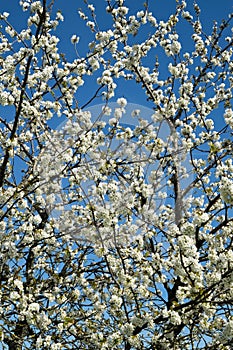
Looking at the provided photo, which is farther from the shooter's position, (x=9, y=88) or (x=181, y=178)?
(x=181, y=178)

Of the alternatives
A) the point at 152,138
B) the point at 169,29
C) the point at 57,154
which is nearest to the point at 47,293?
the point at 57,154

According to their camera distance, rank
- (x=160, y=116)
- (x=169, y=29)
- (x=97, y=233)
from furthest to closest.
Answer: (x=169, y=29) < (x=160, y=116) < (x=97, y=233)

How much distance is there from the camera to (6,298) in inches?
209

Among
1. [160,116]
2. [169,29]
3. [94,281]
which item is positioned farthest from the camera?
[169,29]

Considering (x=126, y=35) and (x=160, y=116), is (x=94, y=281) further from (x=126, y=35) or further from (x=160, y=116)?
(x=126, y=35)

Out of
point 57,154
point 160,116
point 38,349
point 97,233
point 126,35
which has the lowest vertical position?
point 38,349

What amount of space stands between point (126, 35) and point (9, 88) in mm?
2000

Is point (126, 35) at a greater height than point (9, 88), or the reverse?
point (126, 35)

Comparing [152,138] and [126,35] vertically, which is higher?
[126,35]

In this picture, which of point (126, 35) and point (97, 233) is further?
point (126, 35)

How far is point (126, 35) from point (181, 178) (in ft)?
8.41

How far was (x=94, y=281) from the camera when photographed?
625cm

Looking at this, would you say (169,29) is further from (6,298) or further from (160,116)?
(6,298)

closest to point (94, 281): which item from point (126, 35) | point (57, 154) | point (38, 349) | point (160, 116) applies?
point (38, 349)
